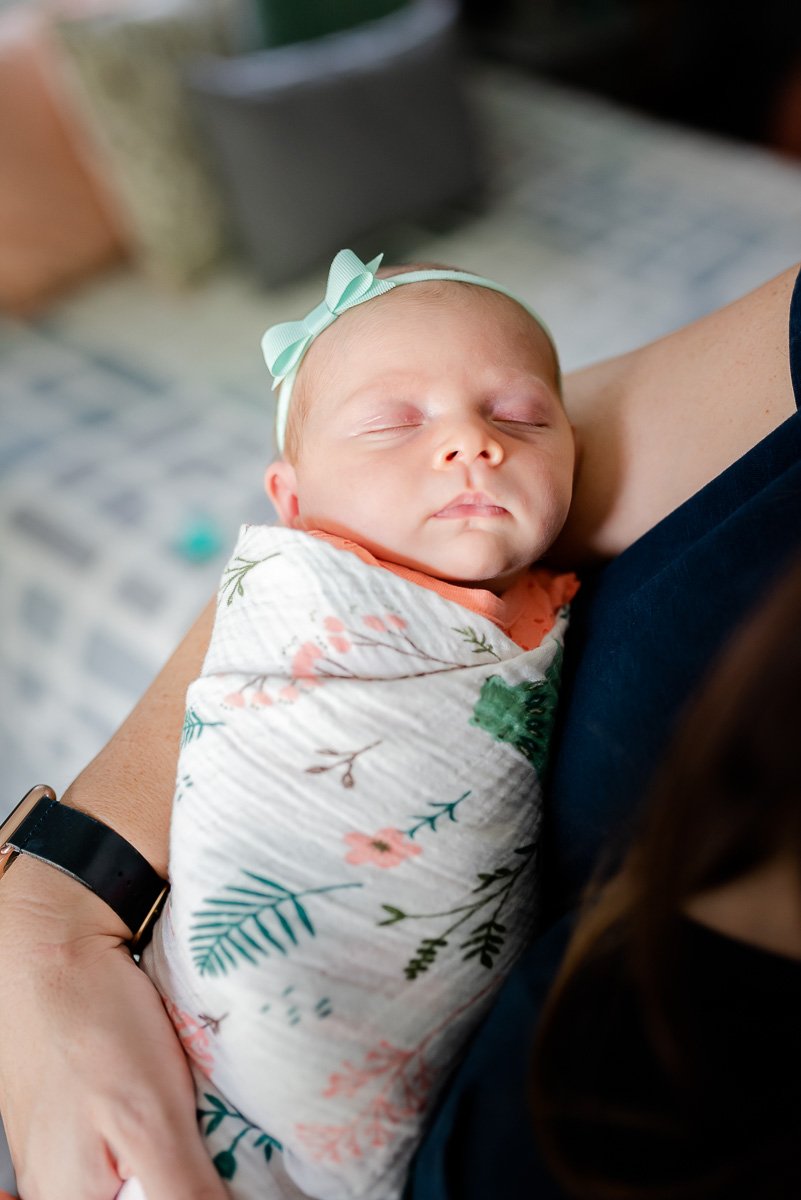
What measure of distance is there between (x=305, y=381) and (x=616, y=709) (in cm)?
46

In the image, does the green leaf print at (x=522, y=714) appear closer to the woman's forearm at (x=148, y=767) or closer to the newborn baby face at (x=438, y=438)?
the newborn baby face at (x=438, y=438)

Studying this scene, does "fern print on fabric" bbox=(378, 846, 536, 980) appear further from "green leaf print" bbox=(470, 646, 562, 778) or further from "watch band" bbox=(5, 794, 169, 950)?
"watch band" bbox=(5, 794, 169, 950)

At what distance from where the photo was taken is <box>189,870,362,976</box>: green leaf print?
2.11 ft

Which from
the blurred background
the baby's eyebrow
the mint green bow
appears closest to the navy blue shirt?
the baby's eyebrow

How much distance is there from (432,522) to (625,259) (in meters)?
1.59

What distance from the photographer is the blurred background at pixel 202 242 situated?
160cm

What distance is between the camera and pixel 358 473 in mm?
835

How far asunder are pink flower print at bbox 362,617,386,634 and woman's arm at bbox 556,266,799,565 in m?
0.30

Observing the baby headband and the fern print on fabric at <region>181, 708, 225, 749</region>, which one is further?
the baby headband

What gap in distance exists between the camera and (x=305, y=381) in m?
0.92

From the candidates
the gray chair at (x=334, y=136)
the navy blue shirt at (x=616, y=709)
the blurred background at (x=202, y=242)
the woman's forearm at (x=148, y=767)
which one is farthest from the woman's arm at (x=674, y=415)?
the gray chair at (x=334, y=136)

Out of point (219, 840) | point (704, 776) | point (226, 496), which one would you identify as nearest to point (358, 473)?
point (219, 840)

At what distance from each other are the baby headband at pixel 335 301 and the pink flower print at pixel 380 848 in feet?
1.53

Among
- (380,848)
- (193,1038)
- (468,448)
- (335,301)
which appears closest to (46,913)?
(193,1038)
